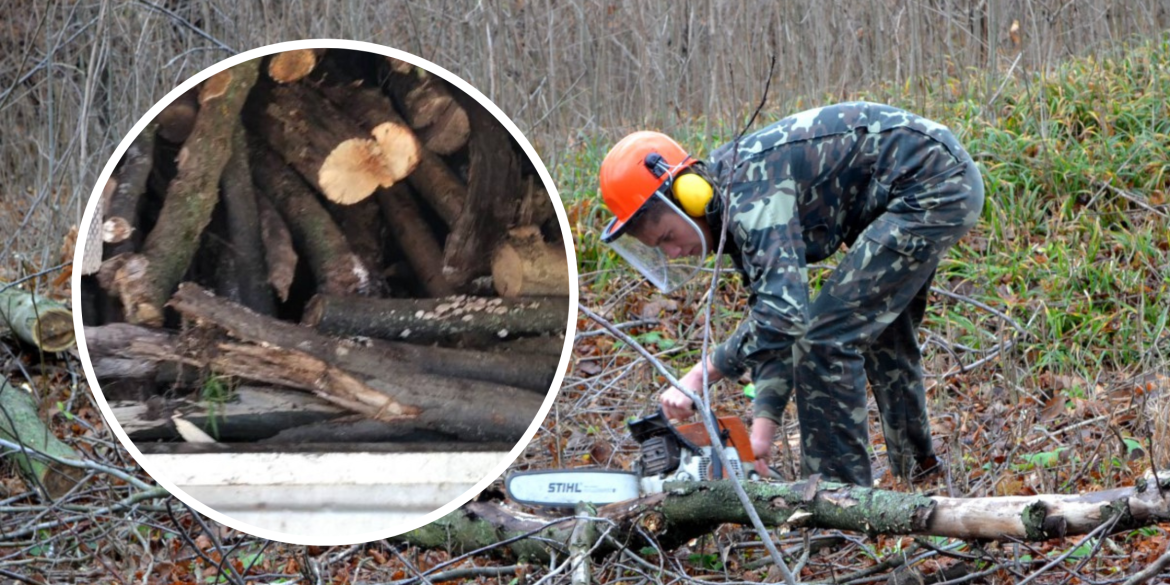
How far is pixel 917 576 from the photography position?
332cm

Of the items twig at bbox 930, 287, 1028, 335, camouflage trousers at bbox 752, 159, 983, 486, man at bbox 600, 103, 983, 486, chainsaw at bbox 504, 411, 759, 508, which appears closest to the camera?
chainsaw at bbox 504, 411, 759, 508

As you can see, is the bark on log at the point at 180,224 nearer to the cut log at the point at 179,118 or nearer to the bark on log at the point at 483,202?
the cut log at the point at 179,118

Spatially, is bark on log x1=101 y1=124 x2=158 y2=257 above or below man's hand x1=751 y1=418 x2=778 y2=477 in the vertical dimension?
above

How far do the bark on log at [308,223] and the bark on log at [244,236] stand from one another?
3 cm

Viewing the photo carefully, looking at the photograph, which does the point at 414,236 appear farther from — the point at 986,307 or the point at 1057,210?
the point at 1057,210

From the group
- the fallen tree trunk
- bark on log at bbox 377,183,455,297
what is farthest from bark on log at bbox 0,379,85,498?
bark on log at bbox 377,183,455,297

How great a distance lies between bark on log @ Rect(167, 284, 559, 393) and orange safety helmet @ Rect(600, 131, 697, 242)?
1.89 meters

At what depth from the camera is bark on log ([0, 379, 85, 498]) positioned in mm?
5191

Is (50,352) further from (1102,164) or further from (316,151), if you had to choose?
(1102,164)

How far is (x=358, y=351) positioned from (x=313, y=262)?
0.17 meters

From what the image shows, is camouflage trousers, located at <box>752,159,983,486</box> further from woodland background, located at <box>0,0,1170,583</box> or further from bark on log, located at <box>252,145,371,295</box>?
bark on log, located at <box>252,145,371,295</box>

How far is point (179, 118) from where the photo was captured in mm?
1944

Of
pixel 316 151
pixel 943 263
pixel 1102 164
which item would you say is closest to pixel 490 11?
pixel 943 263

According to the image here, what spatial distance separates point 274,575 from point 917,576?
2.22 m
